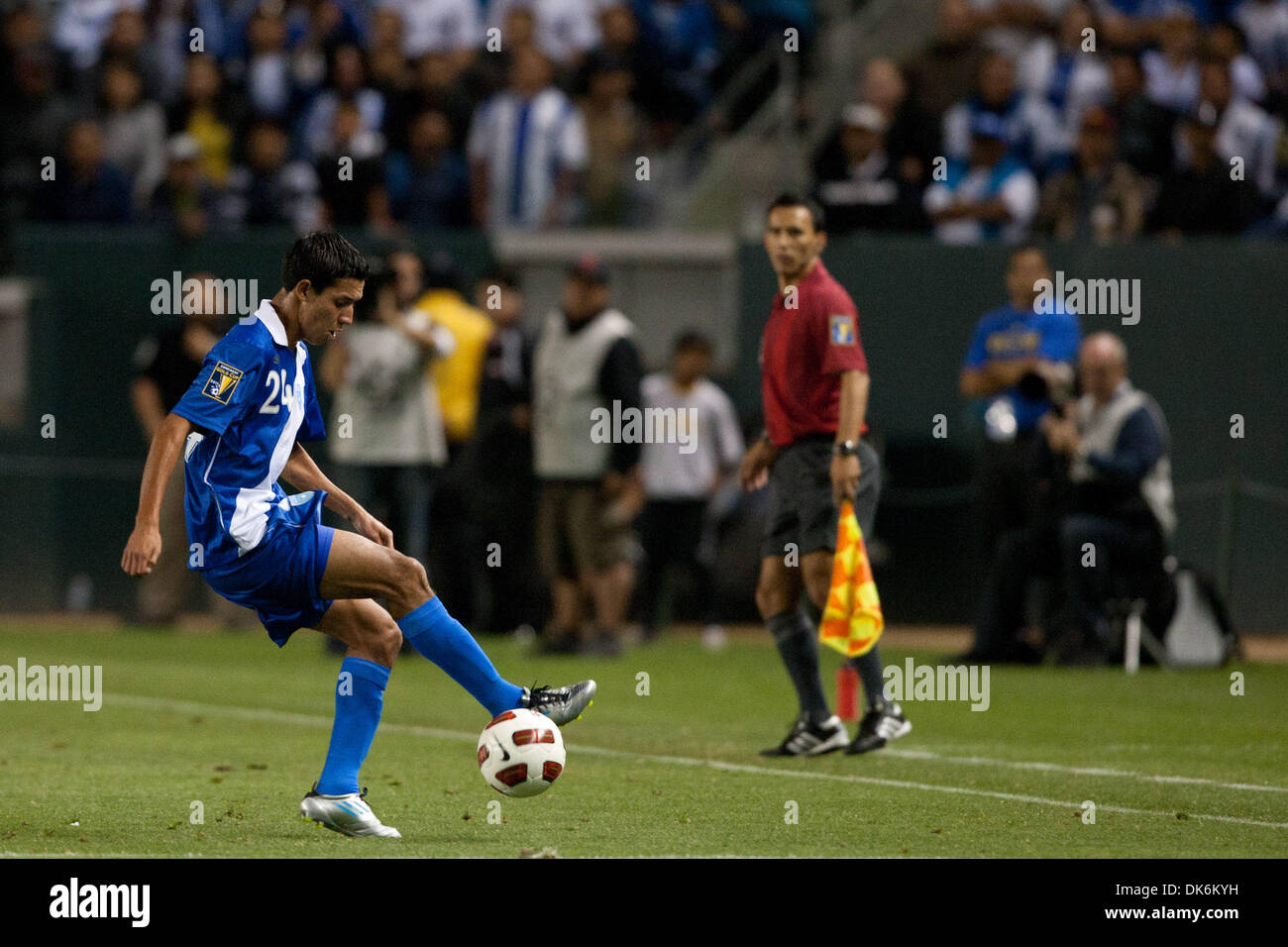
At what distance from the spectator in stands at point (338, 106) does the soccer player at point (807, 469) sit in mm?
9636

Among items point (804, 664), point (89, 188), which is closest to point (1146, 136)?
point (804, 664)

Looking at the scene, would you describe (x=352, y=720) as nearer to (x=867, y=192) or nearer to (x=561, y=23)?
(x=867, y=192)

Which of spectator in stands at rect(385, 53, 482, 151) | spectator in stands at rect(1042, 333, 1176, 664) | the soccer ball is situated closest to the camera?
the soccer ball

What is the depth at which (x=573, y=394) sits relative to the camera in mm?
14109

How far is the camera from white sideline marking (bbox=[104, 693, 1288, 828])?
24.9 ft

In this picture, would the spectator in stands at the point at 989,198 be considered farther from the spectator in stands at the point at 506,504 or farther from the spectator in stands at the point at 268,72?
the spectator in stands at the point at 268,72

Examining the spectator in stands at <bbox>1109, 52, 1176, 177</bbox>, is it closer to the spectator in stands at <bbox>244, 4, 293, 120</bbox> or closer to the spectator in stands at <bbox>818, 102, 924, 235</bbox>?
the spectator in stands at <bbox>818, 102, 924, 235</bbox>

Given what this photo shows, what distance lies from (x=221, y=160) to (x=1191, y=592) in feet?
31.8

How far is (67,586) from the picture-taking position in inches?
696

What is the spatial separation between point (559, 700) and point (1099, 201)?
10.0 metres

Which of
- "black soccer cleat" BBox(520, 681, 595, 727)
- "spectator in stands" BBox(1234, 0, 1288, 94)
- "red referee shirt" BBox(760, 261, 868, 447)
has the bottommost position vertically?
"black soccer cleat" BBox(520, 681, 595, 727)

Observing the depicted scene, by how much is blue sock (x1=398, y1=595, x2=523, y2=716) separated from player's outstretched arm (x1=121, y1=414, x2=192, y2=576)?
0.91 metres

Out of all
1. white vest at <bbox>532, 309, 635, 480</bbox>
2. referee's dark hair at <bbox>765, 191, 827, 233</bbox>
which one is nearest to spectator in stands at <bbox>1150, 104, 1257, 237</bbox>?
white vest at <bbox>532, 309, 635, 480</bbox>
